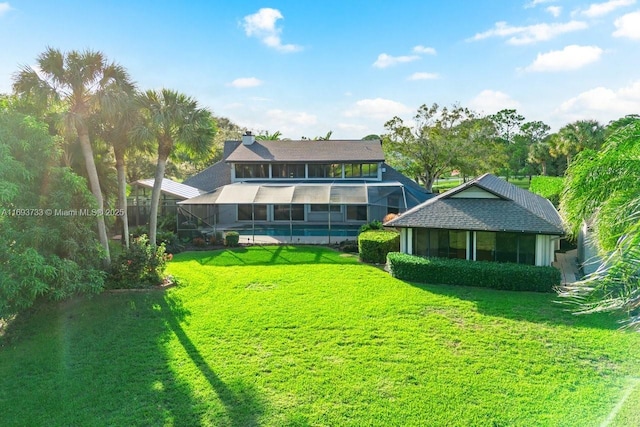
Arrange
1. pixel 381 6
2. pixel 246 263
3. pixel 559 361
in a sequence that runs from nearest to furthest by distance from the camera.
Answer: pixel 559 361, pixel 381 6, pixel 246 263

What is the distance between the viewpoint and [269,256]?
21062mm

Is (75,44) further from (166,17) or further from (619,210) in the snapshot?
(619,210)

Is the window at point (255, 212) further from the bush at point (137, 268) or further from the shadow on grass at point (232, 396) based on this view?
the shadow on grass at point (232, 396)

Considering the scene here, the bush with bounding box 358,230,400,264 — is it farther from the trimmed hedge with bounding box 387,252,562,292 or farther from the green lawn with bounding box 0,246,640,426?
the green lawn with bounding box 0,246,640,426

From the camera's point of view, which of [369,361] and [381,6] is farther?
[381,6]

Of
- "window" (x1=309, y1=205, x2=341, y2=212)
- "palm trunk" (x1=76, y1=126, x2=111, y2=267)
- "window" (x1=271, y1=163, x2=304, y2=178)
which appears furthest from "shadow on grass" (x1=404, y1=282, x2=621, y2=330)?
"window" (x1=271, y1=163, x2=304, y2=178)

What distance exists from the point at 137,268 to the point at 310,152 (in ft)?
62.4

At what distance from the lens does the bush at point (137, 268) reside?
15.4 metres

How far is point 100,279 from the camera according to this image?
13.0 m

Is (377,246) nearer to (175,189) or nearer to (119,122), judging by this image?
(119,122)

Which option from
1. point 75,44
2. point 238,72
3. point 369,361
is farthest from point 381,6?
point 369,361

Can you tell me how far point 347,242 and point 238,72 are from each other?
11.5 meters

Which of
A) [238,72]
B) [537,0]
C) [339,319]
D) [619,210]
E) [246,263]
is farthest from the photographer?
[238,72]

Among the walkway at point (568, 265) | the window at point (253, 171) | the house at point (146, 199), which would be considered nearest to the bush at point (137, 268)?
the house at point (146, 199)
